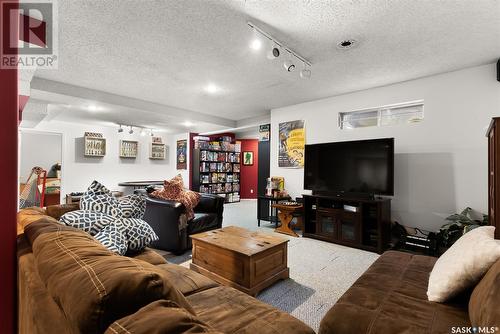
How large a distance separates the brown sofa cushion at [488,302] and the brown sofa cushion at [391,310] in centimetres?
15

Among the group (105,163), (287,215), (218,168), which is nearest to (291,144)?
(287,215)

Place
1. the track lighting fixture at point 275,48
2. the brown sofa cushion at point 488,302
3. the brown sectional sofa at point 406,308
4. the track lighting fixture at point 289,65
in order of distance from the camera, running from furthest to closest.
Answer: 1. the track lighting fixture at point 289,65
2. the track lighting fixture at point 275,48
3. the brown sectional sofa at point 406,308
4. the brown sofa cushion at point 488,302

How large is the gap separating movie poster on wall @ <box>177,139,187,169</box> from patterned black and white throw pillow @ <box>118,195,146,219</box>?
5.69 metres

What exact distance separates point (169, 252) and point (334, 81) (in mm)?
3406

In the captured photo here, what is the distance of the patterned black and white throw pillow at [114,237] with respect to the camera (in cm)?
154

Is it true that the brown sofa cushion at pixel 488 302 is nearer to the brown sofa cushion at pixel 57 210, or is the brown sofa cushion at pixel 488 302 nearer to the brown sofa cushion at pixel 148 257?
the brown sofa cushion at pixel 148 257

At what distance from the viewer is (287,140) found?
4.84 m

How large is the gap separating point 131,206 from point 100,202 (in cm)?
22

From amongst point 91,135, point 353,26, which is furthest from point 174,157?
point 353,26

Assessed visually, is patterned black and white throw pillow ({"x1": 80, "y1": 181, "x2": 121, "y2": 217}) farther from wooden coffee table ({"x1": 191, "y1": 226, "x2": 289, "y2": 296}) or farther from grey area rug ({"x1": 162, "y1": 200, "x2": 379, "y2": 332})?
grey area rug ({"x1": 162, "y1": 200, "x2": 379, "y2": 332})

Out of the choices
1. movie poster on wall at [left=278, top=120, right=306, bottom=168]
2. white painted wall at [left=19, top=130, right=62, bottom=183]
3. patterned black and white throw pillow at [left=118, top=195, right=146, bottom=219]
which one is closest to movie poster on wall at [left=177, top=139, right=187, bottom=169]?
white painted wall at [left=19, top=130, right=62, bottom=183]

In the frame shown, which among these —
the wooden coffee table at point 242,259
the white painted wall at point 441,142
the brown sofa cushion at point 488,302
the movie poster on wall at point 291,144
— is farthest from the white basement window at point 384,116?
the brown sofa cushion at point 488,302

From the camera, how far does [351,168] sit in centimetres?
359

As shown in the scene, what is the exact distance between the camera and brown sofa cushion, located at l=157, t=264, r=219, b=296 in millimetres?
1355
